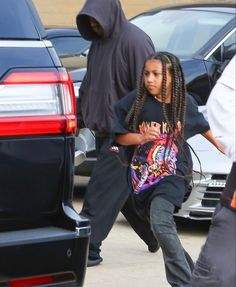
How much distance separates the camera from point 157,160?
5.52m

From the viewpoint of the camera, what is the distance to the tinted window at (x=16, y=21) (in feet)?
14.5

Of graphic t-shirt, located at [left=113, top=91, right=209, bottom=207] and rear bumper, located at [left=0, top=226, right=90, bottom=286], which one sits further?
graphic t-shirt, located at [left=113, top=91, right=209, bottom=207]

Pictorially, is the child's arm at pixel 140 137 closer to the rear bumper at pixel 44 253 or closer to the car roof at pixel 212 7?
the rear bumper at pixel 44 253

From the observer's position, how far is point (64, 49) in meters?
12.4

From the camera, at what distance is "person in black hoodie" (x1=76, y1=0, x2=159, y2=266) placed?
22.0 feet

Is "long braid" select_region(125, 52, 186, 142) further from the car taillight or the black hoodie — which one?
the car taillight

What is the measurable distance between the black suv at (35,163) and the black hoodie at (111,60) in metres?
2.21

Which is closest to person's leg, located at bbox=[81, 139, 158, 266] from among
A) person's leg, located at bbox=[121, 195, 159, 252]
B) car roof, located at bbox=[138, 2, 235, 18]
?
person's leg, located at bbox=[121, 195, 159, 252]

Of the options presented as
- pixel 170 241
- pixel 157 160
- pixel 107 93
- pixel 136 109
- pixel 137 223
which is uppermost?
pixel 136 109

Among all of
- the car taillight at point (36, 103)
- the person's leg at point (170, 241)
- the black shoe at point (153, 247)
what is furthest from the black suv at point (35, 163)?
the black shoe at point (153, 247)

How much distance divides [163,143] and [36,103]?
4.40 ft

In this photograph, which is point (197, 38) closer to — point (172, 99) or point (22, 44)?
point (172, 99)

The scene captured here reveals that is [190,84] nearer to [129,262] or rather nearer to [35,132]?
[129,262]

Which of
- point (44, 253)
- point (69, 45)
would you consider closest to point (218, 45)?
point (69, 45)
